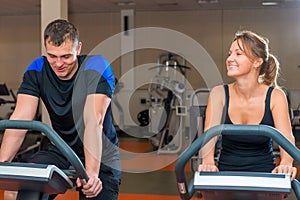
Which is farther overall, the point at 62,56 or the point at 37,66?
the point at 37,66

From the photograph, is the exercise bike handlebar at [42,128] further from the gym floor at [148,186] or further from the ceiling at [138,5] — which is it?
the ceiling at [138,5]

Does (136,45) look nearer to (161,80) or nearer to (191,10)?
(191,10)

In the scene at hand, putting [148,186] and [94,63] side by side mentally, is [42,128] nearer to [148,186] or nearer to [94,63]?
[94,63]

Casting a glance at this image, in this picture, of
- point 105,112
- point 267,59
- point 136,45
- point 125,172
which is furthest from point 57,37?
point 136,45

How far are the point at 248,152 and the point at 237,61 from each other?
40 centimetres

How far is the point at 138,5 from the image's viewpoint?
317 inches

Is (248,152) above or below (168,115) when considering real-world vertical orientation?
above

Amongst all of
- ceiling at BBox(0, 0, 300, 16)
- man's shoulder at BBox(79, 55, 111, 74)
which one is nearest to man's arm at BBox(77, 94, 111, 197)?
man's shoulder at BBox(79, 55, 111, 74)

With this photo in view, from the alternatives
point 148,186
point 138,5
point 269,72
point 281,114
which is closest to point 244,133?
point 281,114

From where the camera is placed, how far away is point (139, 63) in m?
8.47

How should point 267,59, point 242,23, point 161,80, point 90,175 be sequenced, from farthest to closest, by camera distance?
1. point 242,23
2. point 161,80
3. point 267,59
4. point 90,175

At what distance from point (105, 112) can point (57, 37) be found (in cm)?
39

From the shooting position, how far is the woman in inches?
73.4

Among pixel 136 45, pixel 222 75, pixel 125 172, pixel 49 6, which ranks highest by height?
pixel 49 6
